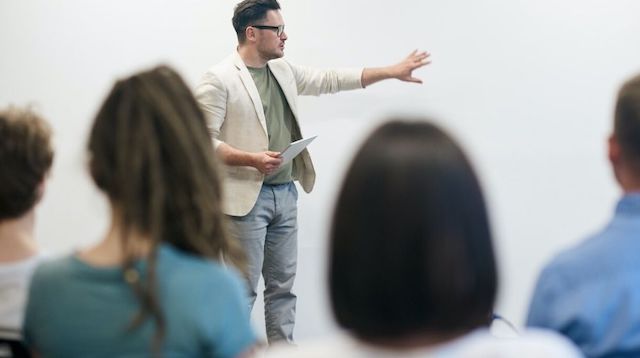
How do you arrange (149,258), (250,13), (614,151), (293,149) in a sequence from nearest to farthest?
(149,258)
(614,151)
(293,149)
(250,13)

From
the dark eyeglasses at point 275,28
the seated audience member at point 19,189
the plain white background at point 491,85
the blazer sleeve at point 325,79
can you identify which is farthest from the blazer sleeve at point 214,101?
the seated audience member at point 19,189

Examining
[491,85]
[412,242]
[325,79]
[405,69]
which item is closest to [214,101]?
[325,79]

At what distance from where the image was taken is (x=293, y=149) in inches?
114

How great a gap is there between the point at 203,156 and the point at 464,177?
1.48 ft

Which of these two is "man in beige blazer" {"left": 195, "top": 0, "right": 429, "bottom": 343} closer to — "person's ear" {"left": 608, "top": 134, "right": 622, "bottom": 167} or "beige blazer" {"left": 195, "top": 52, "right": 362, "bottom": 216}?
"beige blazer" {"left": 195, "top": 52, "right": 362, "bottom": 216}

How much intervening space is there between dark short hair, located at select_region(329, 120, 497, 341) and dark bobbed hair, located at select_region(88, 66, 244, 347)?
35 centimetres

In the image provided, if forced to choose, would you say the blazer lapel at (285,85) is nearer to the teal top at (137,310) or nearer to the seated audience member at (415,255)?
the teal top at (137,310)

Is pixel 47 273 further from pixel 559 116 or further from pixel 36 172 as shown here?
pixel 559 116

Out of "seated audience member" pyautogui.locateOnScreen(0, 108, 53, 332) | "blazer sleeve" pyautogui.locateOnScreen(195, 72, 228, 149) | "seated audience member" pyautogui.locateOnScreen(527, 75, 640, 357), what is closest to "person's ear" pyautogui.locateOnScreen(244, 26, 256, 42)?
"blazer sleeve" pyautogui.locateOnScreen(195, 72, 228, 149)

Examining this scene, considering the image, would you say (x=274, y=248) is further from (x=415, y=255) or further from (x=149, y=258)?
(x=415, y=255)

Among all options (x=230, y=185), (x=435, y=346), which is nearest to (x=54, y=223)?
(x=230, y=185)

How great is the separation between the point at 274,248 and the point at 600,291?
202 cm

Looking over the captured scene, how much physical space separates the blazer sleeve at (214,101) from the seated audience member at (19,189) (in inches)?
59.7

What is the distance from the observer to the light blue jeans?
9.90 ft
